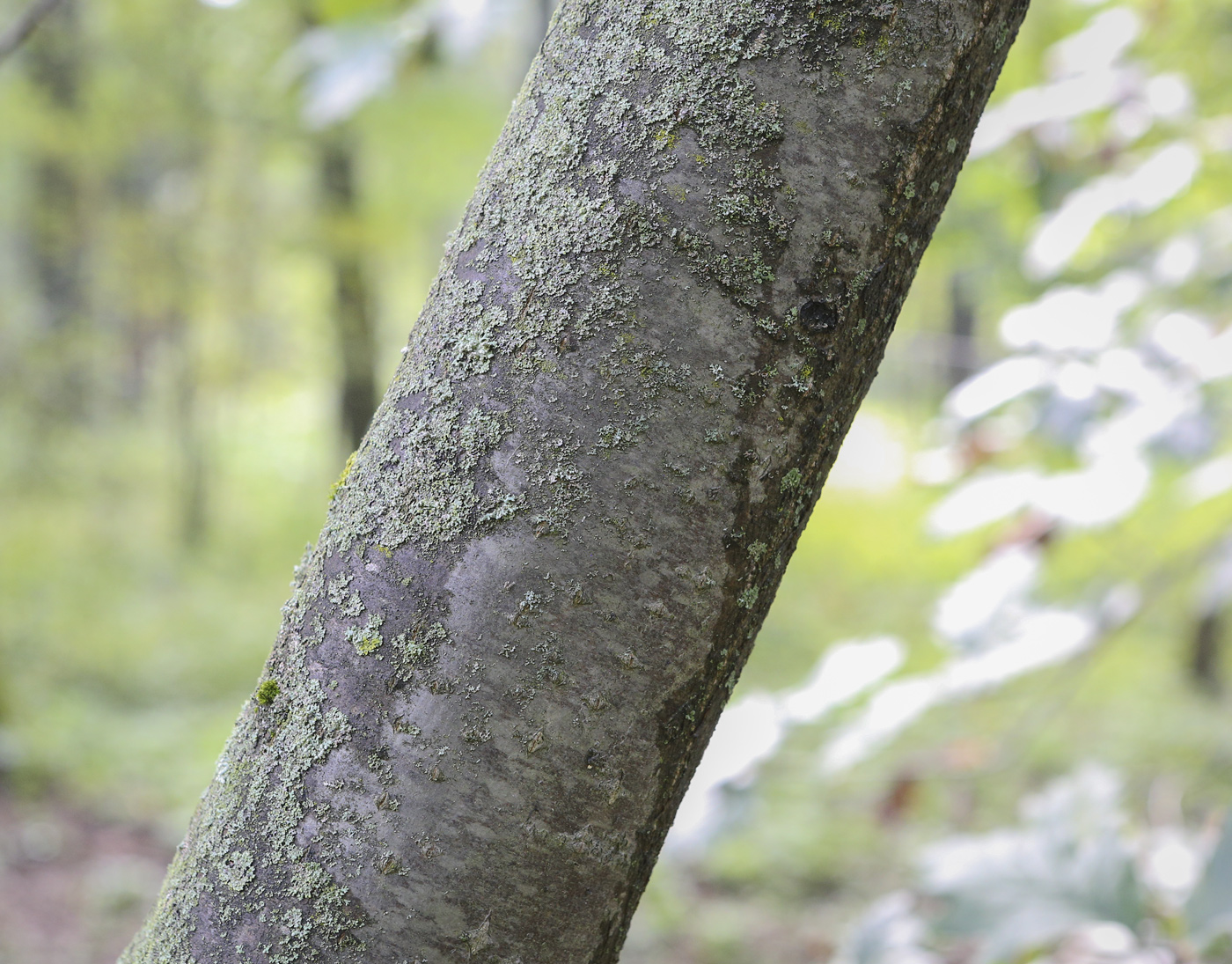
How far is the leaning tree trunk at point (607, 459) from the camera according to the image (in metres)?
0.47

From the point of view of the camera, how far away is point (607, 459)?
476mm

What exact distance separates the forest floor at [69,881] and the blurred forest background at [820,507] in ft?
0.06

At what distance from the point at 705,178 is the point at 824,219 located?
63mm

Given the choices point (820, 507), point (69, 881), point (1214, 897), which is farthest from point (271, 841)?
point (820, 507)

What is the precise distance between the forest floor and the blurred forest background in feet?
0.06

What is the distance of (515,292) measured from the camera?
0.50 meters

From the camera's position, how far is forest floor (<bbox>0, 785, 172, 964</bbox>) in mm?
3449

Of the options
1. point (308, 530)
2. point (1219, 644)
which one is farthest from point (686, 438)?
point (308, 530)

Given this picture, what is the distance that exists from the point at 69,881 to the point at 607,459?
436cm

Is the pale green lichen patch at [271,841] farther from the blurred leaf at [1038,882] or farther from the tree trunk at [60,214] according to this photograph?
the tree trunk at [60,214]

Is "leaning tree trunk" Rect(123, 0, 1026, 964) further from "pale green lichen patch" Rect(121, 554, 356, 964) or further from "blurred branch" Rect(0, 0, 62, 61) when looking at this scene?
"blurred branch" Rect(0, 0, 62, 61)

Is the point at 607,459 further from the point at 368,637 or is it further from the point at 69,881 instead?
the point at 69,881

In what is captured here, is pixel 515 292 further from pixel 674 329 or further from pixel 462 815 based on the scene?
pixel 462 815

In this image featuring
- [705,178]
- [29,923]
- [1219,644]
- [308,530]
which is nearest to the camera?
[705,178]
